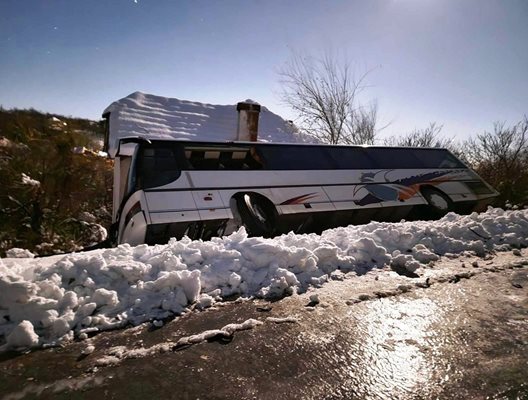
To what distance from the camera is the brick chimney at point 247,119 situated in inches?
540

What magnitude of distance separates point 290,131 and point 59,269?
19.2 metres

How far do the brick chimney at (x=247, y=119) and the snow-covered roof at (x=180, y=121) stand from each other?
2.31 meters

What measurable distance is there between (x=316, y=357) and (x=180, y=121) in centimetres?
1803

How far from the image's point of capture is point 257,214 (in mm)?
6340

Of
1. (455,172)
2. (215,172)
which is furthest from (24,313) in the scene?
(455,172)

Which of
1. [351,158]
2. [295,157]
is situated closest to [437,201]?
[351,158]

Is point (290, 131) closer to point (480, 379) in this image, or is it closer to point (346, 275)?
point (346, 275)

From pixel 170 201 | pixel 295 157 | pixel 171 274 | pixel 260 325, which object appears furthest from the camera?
pixel 295 157

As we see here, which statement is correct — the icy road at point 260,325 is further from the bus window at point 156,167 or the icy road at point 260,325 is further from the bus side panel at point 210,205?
the bus window at point 156,167

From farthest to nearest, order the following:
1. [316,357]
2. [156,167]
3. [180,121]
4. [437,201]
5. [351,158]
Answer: [180,121]
[437,201]
[351,158]
[156,167]
[316,357]

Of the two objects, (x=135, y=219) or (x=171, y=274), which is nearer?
(x=171, y=274)

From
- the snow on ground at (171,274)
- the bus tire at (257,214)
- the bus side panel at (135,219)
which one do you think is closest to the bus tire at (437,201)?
the snow on ground at (171,274)

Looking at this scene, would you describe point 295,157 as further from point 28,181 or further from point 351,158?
point 28,181

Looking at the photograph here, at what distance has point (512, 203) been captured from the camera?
36.5ft
